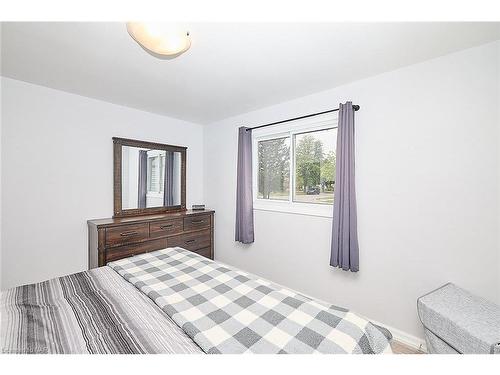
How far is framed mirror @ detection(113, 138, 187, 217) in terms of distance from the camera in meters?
2.76

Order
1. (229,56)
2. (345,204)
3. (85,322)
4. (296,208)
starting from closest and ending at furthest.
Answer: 1. (85,322)
2. (229,56)
3. (345,204)
4. (296,208)

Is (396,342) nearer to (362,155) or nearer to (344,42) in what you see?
(362,155)

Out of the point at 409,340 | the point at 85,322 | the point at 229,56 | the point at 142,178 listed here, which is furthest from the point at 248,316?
the point at 142,178

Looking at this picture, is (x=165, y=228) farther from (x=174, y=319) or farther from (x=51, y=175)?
(x=174, y=319)

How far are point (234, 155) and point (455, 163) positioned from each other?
7.78 ft

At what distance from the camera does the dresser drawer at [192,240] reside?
9.43ft

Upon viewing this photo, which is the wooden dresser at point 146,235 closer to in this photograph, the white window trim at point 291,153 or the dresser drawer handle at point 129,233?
the dresser drawer handle at point 129,233

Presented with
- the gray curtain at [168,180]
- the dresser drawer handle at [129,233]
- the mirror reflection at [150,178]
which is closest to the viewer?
the dresser drawer handle at [129,233]

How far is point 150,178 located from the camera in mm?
3051

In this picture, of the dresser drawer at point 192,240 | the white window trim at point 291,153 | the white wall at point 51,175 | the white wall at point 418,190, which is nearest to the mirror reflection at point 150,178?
the white wall at point 51,175

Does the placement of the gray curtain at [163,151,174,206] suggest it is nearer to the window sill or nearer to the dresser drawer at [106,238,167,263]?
the dresser drawer at [106,238,167,263]

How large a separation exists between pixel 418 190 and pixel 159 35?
6.77ft

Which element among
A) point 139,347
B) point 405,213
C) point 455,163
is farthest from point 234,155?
point 139,347

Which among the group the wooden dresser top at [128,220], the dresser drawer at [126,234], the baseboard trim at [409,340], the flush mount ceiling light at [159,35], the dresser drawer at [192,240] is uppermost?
the flush mount ceiling light at [159,35]
